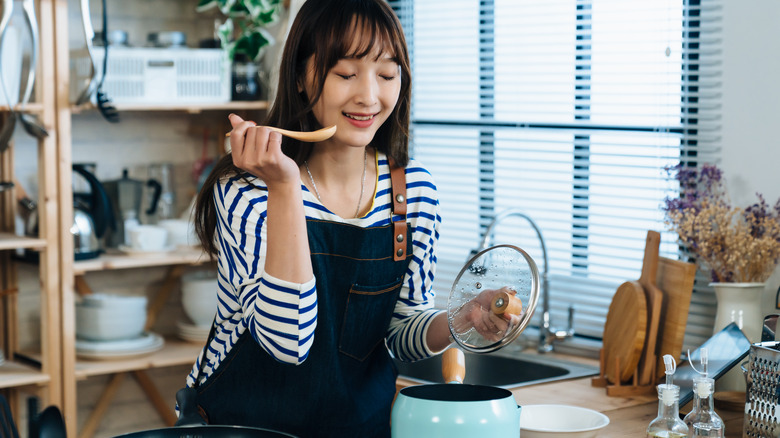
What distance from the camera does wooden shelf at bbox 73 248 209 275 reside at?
2873 mm

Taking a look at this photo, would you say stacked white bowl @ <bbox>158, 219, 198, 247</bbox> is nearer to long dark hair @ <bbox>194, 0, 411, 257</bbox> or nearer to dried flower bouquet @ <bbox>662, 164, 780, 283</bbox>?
long dark hair @ <bbox>194, 0, 411, 257</bbox>

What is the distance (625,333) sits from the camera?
2.06 m

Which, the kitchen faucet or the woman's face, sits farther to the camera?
the kitchen faucet

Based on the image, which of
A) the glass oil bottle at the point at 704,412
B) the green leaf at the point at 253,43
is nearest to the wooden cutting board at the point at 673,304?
the glass oil bottle at the point at 704,412

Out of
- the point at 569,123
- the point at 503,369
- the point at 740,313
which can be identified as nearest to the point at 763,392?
the point at 740,313

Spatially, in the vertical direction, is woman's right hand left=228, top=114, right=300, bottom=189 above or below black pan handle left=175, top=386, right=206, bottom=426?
above

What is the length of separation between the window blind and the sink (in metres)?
0.19

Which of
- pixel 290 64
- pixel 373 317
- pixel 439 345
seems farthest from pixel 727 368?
pixel 290 64

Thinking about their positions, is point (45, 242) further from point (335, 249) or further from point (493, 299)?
point (493, 299)

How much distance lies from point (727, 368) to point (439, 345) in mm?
571

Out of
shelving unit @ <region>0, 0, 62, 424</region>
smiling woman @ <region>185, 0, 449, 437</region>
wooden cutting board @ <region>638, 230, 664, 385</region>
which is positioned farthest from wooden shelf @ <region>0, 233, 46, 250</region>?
wooden cutting board @ <region>638, 230, 664, 385</region>

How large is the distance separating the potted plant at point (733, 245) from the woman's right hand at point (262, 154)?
108 centimetres

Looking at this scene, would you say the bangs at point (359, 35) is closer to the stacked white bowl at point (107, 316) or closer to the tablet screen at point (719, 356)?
the tablet screen at point (719, 356)

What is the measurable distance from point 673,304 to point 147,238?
1.75 meters
